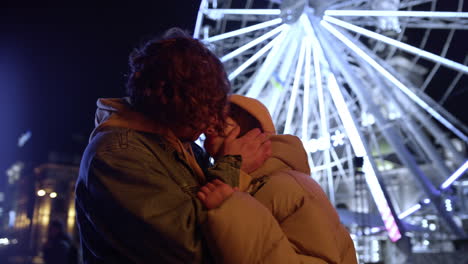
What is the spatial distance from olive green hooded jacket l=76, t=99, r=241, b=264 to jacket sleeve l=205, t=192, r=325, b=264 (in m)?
0.05

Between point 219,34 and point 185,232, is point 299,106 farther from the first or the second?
point 185,232

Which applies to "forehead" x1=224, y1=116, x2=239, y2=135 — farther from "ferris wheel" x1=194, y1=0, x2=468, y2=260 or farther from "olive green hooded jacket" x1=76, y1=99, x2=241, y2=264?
"ferris wheel" x1=194, y1=0, x2=468, y2=260

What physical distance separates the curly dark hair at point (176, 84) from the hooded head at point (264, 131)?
17 centimetres

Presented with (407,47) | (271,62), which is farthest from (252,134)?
(271,62)

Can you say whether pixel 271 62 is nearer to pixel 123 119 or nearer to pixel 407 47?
pixel 407 47

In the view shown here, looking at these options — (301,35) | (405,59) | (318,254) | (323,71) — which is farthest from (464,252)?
(405,59)

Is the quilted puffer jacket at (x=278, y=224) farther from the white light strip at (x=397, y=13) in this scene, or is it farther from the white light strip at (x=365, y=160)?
the white light strip at (x=397, y=13)

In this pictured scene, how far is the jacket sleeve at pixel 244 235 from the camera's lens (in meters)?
1.01

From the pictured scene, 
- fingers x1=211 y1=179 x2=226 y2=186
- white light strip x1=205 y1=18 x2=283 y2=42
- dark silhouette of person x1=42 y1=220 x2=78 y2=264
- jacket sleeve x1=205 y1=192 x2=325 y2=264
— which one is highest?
fingers x1=211 y1=179 x2=226 y2=186

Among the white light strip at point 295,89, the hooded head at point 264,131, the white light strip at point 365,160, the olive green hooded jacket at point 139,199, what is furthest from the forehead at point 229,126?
the white light strip at point 295,89

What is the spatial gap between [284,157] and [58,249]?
5.52m

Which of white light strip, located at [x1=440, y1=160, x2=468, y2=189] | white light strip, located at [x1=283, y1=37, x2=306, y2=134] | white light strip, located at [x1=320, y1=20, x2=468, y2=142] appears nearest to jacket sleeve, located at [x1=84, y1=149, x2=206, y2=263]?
white light strip, located at [x1=440, y1=160, x2=468, y2=189]

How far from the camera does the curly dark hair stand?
1238 mm

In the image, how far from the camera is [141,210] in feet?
3.34
